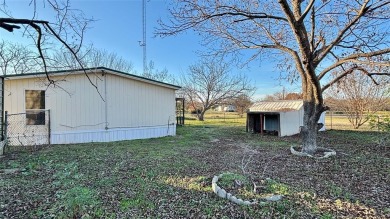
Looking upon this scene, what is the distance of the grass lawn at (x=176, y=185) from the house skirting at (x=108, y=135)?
77.6 inches

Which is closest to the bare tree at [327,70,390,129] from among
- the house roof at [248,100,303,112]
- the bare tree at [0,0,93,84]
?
the house roof at [248,100,303,112]

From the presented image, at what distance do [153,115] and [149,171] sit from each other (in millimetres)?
6339

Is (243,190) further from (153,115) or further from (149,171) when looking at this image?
(153,115)

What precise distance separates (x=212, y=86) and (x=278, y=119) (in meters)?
13.8

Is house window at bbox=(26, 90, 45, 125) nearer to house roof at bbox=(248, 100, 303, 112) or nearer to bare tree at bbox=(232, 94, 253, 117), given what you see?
house roof at bbox=(248, 100, 303, 112)

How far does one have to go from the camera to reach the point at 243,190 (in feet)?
12.9

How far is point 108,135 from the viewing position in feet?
32.9

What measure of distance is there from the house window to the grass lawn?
2.07 metres

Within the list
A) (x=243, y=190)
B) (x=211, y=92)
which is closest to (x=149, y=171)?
(x=243, y=190)

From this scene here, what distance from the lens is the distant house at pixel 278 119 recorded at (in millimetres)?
12297

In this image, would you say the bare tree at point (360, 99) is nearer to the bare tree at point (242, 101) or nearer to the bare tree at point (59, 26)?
the bare tree at point (242, 101)

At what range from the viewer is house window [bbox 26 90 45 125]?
8.80 meters

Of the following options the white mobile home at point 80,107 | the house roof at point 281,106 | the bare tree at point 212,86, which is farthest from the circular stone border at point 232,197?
the bare tree at point 212,86

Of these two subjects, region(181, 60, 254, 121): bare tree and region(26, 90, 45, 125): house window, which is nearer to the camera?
region(26, 90, 45, 125): house window
